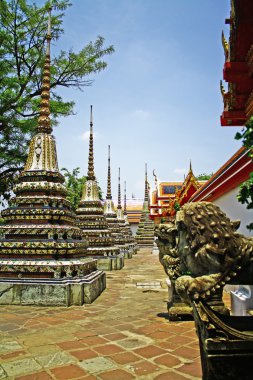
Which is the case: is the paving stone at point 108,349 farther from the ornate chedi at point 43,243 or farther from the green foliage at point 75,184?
the green foliage at point 75,184

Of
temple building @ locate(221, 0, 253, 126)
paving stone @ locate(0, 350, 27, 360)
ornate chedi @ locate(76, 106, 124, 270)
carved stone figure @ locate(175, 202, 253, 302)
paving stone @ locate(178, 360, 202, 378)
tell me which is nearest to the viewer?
carved stone figure @ locate(175, 202, 253, 302)

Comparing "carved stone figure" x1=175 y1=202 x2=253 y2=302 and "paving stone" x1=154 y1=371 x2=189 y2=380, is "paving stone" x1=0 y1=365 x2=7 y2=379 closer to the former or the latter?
"paving stone" x1=154 y1=371 x2=189 y2=380

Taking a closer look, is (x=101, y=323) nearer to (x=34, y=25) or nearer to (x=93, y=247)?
(x=93, y=247)

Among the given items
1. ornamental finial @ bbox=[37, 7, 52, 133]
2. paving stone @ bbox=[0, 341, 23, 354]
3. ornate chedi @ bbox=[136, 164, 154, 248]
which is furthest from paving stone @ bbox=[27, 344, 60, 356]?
ornate chedi @ bbox=[136, 164, 154, 248]

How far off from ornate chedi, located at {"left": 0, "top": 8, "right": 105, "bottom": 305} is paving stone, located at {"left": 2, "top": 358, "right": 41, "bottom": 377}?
2533mm

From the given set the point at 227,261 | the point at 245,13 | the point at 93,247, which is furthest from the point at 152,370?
the point at 93,247

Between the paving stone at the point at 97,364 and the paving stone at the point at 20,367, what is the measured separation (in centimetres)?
44

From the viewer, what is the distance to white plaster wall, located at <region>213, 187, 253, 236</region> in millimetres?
6021

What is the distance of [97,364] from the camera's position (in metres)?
3.25

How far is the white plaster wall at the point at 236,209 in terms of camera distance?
6021 mm

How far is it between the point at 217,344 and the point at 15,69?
16560 millimetres

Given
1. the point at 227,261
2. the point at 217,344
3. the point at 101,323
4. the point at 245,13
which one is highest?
the point at 245,13

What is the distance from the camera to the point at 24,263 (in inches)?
244

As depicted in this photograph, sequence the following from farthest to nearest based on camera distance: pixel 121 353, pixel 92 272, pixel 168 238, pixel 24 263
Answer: pixel 92 272
pixel 24 263
pixel 168 238
pixel 121 353
